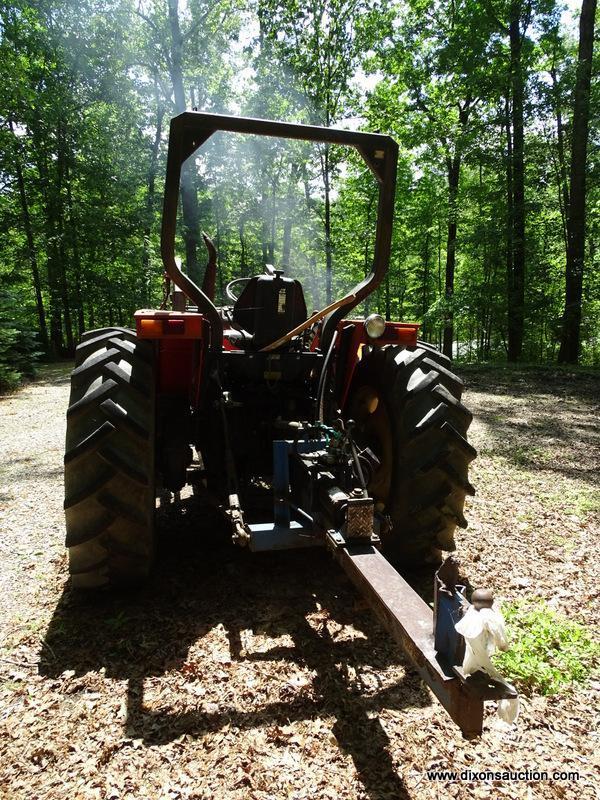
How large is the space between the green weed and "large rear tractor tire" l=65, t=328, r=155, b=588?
1.98 m

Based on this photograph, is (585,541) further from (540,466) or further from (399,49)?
(399,49)

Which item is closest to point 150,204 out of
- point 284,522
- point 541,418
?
point 541,418

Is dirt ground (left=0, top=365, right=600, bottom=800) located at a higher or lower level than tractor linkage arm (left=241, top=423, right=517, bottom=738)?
lower

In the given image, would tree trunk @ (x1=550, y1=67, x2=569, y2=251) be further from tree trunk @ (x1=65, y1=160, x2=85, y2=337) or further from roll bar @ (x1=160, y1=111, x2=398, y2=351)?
tree trunk @ (x1=65, y1=160, x2=85, y2=337)

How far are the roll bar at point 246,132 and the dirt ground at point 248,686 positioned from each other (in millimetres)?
1593

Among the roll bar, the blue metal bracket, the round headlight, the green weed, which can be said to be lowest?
the green weed

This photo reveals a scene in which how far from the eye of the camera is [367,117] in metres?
17.8

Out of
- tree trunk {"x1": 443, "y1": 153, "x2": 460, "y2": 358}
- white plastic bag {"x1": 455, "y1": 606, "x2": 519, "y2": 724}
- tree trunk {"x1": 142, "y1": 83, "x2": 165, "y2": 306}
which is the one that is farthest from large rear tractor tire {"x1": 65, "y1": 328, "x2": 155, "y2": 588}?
tree trunk {"x1": 142, "y1": 83, "x2": 165, "y2": 306}

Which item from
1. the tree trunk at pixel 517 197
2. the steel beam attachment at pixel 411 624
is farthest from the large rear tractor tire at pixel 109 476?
the tree trunk at pixel 517 197

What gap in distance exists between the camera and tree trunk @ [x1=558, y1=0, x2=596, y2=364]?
12.6 metres

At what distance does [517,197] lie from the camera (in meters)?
14.8

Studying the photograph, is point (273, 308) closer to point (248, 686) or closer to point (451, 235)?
point (248, 686)

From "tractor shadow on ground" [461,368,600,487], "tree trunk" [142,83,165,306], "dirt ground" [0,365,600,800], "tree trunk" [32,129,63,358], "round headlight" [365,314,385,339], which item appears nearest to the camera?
"dirt ground" [0,365,600,800]

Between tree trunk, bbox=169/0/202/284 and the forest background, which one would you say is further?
tree trunk, bbox=169/0/202/284
